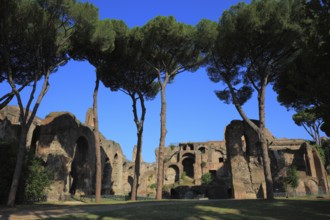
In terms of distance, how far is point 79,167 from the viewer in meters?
22.3

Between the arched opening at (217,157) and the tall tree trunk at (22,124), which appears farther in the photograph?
the arched opening at (217,157)

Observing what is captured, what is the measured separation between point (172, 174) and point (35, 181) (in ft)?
90.2

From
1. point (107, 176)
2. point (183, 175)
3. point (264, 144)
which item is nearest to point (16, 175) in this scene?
point (264, 144)

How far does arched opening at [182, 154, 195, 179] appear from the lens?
41500 millimetres

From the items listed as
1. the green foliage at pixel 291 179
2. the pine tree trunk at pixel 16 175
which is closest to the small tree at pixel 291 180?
the green foliage at pixel 291 179

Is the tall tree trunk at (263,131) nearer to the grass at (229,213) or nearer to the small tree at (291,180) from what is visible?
the grass at (229,213)

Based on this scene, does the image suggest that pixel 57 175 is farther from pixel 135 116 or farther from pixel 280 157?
pixel 280 157

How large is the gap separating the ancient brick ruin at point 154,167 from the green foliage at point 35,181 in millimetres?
1829

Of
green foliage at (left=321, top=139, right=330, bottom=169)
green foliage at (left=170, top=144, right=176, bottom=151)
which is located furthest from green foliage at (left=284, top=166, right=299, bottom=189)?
green foliage at (left=170, top=144, right=176, bottom=151)

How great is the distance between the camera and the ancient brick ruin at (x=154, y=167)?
55.9 ft

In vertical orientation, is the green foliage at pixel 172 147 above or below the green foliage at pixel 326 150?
above

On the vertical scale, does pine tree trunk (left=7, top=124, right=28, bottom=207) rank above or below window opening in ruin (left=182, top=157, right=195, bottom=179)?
below

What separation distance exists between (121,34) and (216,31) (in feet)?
17.9

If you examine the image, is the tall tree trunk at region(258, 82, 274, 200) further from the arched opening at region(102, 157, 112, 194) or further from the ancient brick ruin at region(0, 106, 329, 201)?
the arched opening at region(102, 157, 112, 194)
